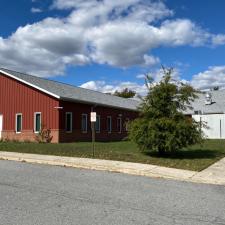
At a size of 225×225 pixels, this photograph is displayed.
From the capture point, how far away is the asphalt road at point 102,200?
6805mm

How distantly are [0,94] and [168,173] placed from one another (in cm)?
2076

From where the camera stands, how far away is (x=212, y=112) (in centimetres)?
4550

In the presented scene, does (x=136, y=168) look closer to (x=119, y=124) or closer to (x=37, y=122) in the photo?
(x=37, y=122)

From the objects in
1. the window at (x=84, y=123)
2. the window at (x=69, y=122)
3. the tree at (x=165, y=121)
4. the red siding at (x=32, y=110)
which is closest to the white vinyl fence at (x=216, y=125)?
the window at (x=84, y=123)

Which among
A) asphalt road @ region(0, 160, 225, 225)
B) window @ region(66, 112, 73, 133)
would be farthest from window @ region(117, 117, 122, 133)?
asphalt road @ region(0, 160, 225, 225)

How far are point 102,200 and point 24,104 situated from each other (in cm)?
2133

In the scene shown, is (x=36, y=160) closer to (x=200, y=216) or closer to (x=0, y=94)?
(x=200, y=216)

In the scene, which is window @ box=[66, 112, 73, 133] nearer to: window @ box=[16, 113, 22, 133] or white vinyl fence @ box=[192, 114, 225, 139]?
window @ box=[16, 113, 22, 133]

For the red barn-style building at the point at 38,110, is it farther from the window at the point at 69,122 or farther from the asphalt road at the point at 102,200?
the asphalt road at the point at 102,200

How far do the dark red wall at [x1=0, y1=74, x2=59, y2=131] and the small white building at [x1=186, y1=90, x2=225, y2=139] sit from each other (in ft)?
56.5

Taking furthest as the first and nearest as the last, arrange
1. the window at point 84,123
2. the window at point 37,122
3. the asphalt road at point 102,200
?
the window at point 84,123, the window at point 37,122, the asphalt road at point 102,200

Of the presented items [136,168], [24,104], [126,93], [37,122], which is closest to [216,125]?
[37,122]

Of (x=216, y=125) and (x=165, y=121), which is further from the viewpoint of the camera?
(x=216, y=125)

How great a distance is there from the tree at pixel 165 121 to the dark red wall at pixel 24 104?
11575 millimetres
